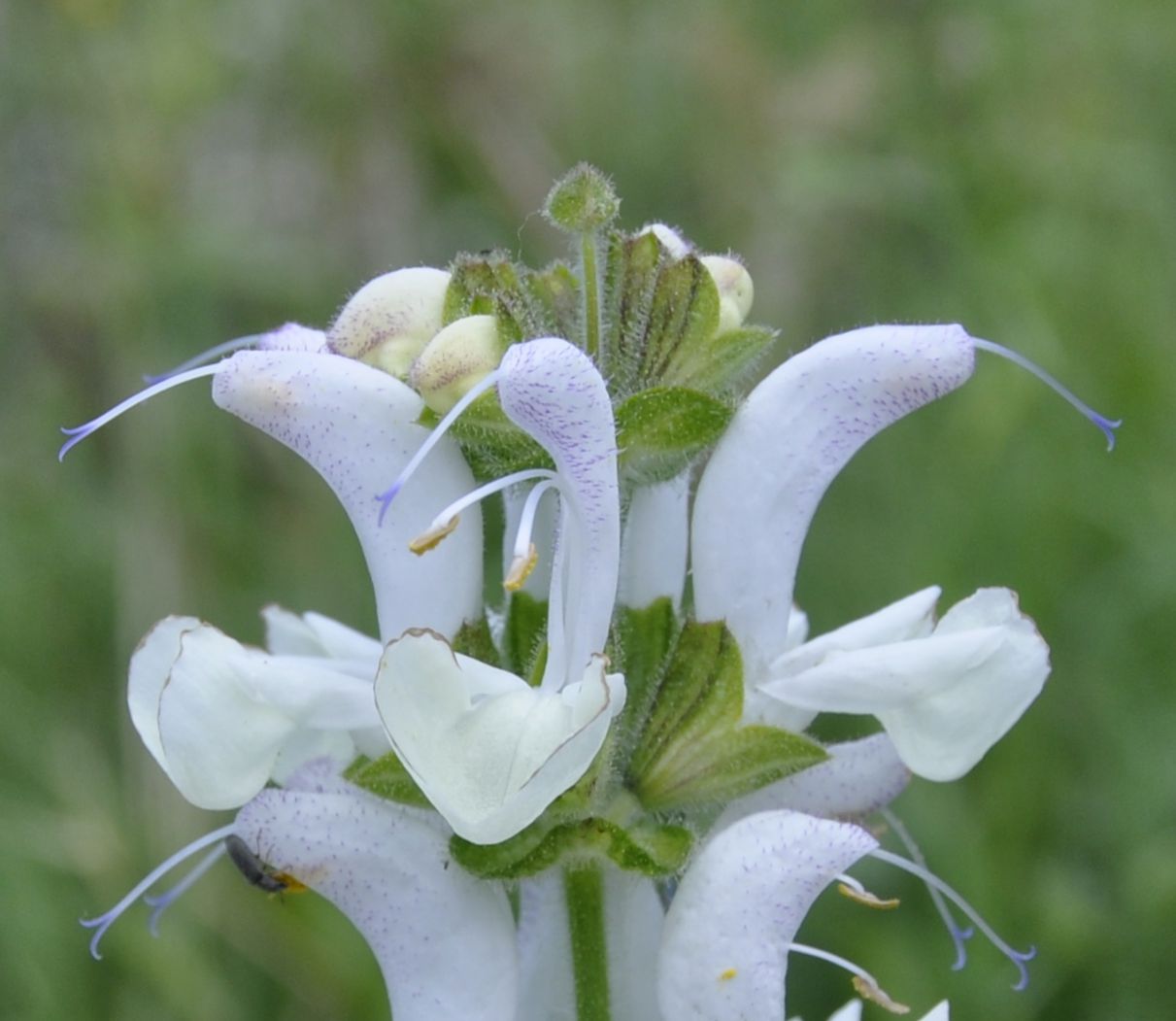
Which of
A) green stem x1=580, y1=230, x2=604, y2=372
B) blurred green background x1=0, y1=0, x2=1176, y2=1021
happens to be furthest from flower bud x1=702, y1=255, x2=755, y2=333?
blurred green background x1=0, y1=0, x2=1176, y2=1021

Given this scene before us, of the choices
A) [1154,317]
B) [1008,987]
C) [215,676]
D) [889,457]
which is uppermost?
[215,676]

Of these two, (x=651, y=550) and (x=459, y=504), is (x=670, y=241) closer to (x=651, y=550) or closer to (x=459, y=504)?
(x=651, y=550)

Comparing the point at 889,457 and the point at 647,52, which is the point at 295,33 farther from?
→ the point at 889,457

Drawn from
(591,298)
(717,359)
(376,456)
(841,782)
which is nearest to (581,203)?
(591,298)

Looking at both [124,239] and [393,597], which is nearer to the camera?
[393,597]

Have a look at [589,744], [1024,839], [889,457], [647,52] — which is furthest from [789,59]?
[589,744]

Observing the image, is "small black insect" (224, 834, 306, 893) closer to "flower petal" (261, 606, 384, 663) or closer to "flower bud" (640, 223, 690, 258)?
"flower petal" (261, 606, 384, 663)
